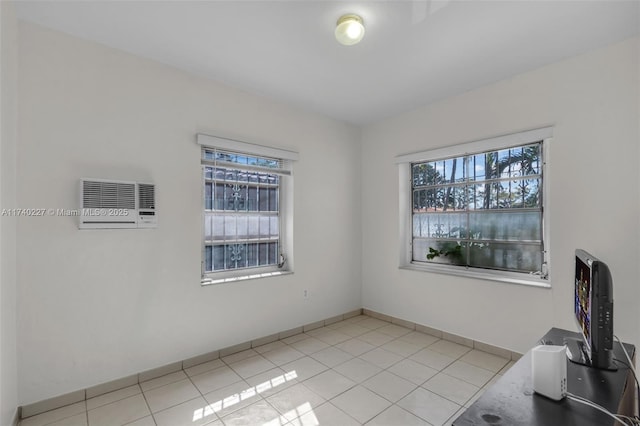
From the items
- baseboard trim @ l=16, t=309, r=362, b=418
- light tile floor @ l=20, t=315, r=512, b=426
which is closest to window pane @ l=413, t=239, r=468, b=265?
light tile floor @ l=20, t=315, r=512, b=426

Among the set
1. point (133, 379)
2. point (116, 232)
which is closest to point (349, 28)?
point (116, 232)

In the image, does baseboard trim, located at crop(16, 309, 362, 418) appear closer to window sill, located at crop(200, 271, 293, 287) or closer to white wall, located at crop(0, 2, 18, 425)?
white wall, located at crop(0, 2, 18, 425)

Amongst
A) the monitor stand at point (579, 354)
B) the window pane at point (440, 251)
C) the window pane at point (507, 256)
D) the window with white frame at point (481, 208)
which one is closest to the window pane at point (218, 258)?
the window with white frame at point (481, 208)

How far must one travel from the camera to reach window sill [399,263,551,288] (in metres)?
Result: 2.88

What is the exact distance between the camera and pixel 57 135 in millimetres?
2256

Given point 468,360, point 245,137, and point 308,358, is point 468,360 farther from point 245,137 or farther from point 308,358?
→ point 245,137

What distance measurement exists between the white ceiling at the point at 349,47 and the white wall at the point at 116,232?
0.88ft

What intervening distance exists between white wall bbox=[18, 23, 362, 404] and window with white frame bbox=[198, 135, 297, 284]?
6.2 inches

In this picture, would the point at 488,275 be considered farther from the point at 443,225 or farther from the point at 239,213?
the point at 239,213

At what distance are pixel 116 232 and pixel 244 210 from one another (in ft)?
4.14

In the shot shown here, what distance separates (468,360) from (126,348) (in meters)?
3.08

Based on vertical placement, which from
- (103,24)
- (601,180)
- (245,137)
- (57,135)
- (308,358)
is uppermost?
(103,24)

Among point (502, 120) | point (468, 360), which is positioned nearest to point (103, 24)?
point (502, 120)

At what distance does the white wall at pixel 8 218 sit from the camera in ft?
5.82
